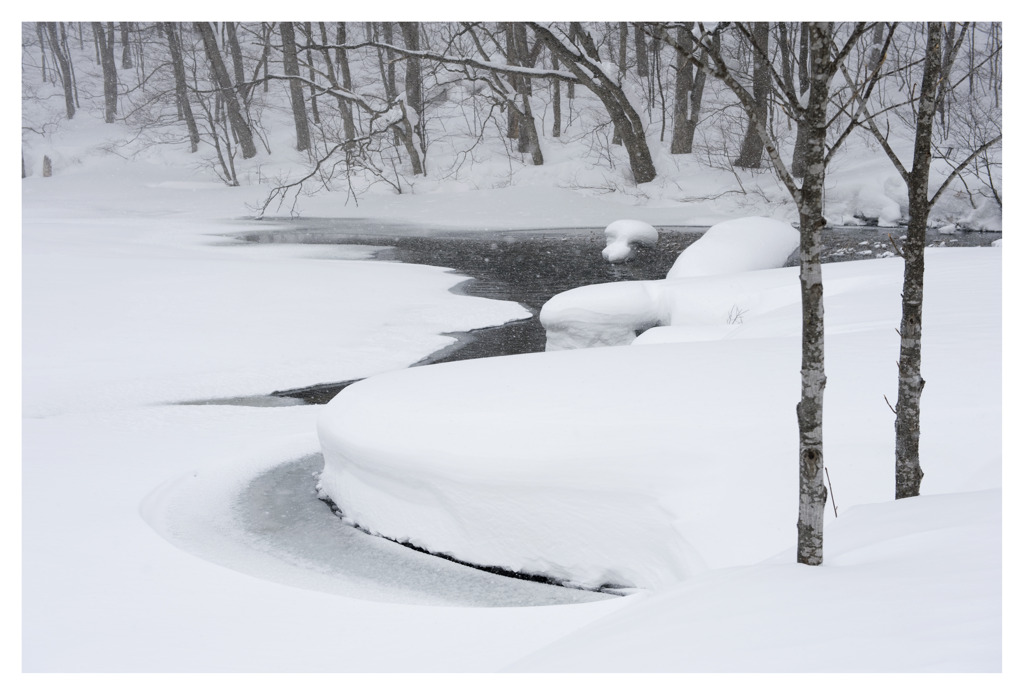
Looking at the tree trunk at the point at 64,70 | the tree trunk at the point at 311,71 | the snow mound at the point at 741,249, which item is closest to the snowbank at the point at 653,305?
the snow mound at the point at 741,249

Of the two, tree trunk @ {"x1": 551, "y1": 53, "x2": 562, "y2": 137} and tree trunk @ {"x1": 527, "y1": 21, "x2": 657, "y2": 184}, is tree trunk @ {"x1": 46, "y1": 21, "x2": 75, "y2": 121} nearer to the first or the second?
tree trunk @ {"x1": 527, "y1": 21, "x2": 657, "y2": 184}

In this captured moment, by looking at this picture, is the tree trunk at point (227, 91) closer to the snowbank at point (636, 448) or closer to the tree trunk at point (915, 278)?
the snowbank at point (636, 448)

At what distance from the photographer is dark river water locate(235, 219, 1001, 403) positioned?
6238 mm

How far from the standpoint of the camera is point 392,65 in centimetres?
671

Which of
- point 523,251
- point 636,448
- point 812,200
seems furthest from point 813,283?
point 523,251

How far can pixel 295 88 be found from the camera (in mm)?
7703

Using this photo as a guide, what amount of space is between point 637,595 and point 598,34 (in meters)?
6.03

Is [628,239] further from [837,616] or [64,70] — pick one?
[837,616]

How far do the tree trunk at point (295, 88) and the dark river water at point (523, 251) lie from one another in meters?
0.90

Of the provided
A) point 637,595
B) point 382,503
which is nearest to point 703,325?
point 382,503

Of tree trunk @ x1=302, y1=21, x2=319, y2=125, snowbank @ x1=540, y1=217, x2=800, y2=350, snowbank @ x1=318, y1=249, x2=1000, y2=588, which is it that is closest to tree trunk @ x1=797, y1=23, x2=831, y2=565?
snowbank @ x1=318, y1=249, x2=1000, y2=588

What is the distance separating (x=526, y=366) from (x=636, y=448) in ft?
3.58
